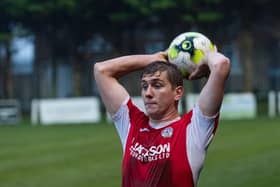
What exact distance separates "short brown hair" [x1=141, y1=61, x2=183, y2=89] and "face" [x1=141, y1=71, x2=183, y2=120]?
22 millimetres

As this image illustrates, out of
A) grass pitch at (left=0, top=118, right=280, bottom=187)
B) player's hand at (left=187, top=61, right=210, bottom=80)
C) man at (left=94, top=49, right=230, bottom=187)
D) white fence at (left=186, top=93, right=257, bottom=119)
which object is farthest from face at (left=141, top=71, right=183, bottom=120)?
white fence at (left=186, top=93, right=257, bottom=119)

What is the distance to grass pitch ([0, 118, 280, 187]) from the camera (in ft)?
44.1

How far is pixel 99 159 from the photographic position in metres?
17.3

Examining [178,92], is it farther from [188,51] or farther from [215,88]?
[188,51]

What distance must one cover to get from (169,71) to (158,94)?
0.54 ft

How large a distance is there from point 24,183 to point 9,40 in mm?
35579

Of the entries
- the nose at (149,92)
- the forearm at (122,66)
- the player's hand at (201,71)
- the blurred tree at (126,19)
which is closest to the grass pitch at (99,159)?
the forearm at (122,66)

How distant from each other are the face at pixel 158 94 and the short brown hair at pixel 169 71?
0.9 inches

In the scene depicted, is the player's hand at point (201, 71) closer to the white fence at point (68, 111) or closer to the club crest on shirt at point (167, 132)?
the club crest on shirt at point (167, 132)

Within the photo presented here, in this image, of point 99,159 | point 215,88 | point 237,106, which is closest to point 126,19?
point 237,106

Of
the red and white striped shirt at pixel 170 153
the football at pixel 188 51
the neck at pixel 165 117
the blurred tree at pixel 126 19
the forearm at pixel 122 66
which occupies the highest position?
the football at pixel 188 51

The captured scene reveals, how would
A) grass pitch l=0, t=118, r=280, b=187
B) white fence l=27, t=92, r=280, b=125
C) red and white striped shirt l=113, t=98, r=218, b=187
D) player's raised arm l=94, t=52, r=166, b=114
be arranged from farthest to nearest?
1. white fence l=27, t=92, r=280, b=125
2. grass pitch l=0, t=118, r=280, b=187
3. player's raised arm l=94, t=52, r=166, b=114
4. red and white striped shirt l=113, t=98, r=218, b=187

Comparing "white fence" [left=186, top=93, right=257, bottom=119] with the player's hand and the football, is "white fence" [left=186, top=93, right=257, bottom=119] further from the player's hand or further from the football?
the player's hand

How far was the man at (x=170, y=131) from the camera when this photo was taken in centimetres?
452
